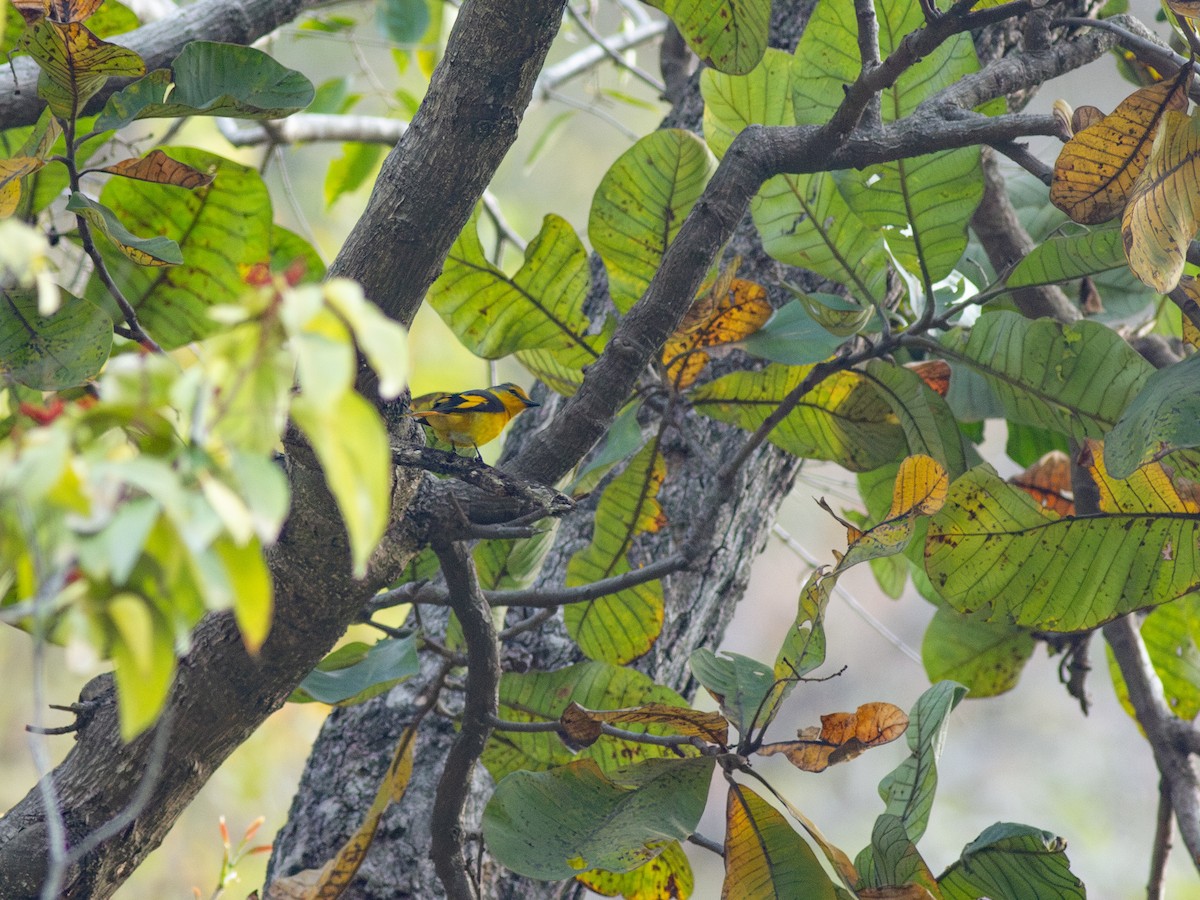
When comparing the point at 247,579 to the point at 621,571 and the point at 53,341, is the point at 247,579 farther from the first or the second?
the point at 621,571

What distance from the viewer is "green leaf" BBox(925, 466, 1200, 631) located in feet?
4.58

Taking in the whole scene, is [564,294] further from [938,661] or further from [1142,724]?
[1142,724]

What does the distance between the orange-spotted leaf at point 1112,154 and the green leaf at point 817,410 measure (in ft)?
1.36

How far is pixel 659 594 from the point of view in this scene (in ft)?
5.14

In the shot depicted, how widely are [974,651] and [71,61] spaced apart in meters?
1.79

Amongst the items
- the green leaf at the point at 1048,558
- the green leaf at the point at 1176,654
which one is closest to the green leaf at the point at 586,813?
the green leaf at the point at 1048,558

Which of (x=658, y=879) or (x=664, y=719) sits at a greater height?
(x=664, y=719)

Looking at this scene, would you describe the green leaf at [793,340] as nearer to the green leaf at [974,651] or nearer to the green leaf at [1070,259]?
the green leaf at [1070,259]

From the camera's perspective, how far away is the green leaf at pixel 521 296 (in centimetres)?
153

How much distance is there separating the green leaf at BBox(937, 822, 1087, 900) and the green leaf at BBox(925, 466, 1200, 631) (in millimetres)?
315

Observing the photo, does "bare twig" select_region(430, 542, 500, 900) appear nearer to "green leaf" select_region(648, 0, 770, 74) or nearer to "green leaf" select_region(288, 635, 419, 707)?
"green leaf" select_region(288, 635, 419, 707)

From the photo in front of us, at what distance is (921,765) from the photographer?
1.25 m

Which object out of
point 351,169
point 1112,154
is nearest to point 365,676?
point 1112,154

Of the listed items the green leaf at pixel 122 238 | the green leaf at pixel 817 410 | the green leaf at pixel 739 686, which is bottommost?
the green leaf at pixel 739 686
